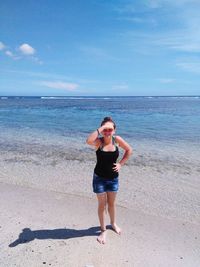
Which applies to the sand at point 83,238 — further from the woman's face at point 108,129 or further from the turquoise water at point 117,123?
the turquoise water at point 117,123

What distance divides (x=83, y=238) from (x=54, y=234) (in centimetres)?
53

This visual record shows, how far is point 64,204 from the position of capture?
6.24 meters

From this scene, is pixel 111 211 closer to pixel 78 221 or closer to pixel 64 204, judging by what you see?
pixel 78 221

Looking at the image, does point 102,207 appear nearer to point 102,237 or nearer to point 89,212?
point 102,237

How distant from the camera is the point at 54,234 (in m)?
4.83

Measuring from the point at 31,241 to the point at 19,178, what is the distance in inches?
162

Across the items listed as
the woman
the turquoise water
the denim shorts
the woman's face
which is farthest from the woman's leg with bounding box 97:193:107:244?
the turquoise water

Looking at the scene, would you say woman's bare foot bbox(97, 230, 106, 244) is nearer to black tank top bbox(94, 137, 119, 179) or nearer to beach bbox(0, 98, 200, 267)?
beach bbox(0, 98, 200, 267)

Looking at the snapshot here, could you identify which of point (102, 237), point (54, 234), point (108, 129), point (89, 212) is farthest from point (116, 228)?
point (108, 129)

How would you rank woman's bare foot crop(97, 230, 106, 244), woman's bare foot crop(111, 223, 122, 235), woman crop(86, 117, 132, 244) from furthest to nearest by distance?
woman's bare foot crop(111, 223, 122, 235)
woman's bare foot crop(97, 230, 106, 244)
woman crop(86, 117, 132, 244)

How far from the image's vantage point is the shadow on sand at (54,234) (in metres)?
4.67

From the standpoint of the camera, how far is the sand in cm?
408

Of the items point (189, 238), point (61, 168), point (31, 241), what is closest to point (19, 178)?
point (61, 168)

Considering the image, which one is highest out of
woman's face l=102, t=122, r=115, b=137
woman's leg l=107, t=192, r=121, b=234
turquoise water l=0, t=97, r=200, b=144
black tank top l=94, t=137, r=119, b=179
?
woman's face l=102, t=122, r=115, b=137
